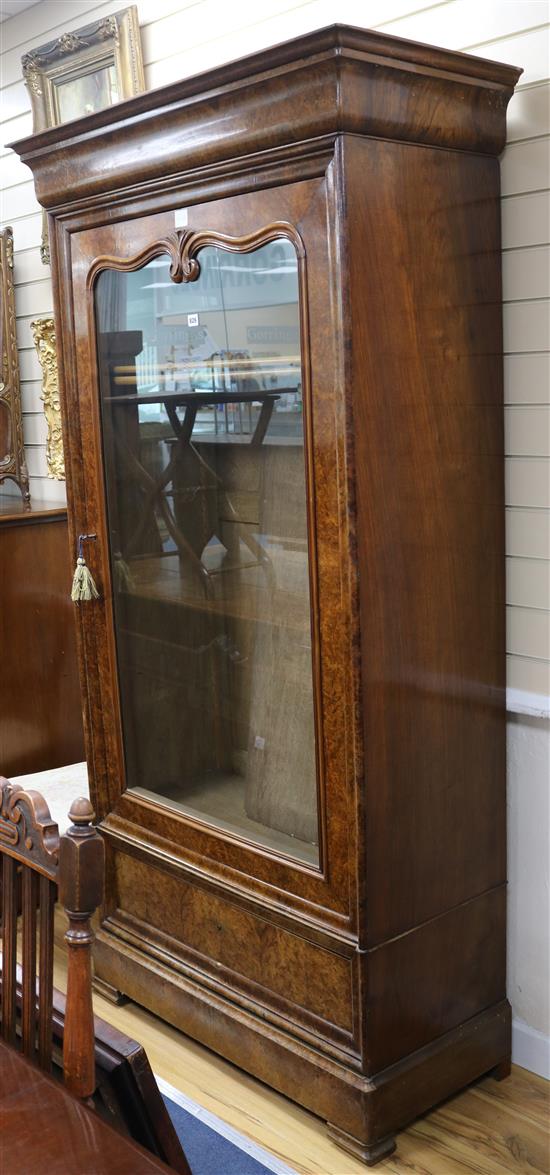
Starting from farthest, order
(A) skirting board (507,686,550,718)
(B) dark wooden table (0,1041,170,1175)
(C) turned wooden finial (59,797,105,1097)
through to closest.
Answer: (A) skirting board (507,686,550,718), (C) turned wooden finial (59,797,105,1097), (B) dark wooden table (0,1041,170,1175)

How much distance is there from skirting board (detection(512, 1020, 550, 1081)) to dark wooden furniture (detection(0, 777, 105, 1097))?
4.20ft

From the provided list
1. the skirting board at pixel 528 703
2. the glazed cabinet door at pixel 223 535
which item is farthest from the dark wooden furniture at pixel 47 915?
the skirting board at pixel 528 703

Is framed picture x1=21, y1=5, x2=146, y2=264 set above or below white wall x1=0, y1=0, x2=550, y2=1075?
above

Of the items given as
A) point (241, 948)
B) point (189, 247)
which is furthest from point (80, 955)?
point (189, 247)

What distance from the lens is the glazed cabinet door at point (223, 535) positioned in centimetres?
196

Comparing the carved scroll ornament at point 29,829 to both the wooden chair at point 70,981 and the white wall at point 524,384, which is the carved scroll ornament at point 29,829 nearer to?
the wooden chair at point 70,981

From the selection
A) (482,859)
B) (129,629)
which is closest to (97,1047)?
(482,859)

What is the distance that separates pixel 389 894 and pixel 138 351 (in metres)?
1.21

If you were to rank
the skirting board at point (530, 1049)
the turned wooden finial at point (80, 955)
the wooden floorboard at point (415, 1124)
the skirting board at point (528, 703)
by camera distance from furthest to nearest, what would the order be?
the skirting board at point (530, 1049), the skirting board at point (528, 703), the wooden floorboard at point (415, 1124), the turned wooden finial at point (80, 955)

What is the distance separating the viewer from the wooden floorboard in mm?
2084

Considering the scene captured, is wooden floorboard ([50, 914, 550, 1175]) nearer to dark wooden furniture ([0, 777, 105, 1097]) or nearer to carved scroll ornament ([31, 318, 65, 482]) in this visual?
dark wooden furniture ([0, 777, 105, 1097])

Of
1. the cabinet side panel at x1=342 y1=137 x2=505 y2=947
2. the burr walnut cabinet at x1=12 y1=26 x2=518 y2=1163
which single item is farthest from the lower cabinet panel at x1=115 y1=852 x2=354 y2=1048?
the cabinet side panel at x1=342 y1=137 x2=505 y2=947

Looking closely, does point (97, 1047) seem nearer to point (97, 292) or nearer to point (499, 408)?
point (499, 408)

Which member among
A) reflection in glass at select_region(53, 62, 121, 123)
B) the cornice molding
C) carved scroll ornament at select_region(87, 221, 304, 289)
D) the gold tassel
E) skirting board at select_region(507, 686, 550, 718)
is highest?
reflection in glass at select_region(53, 62, 121, 123)
